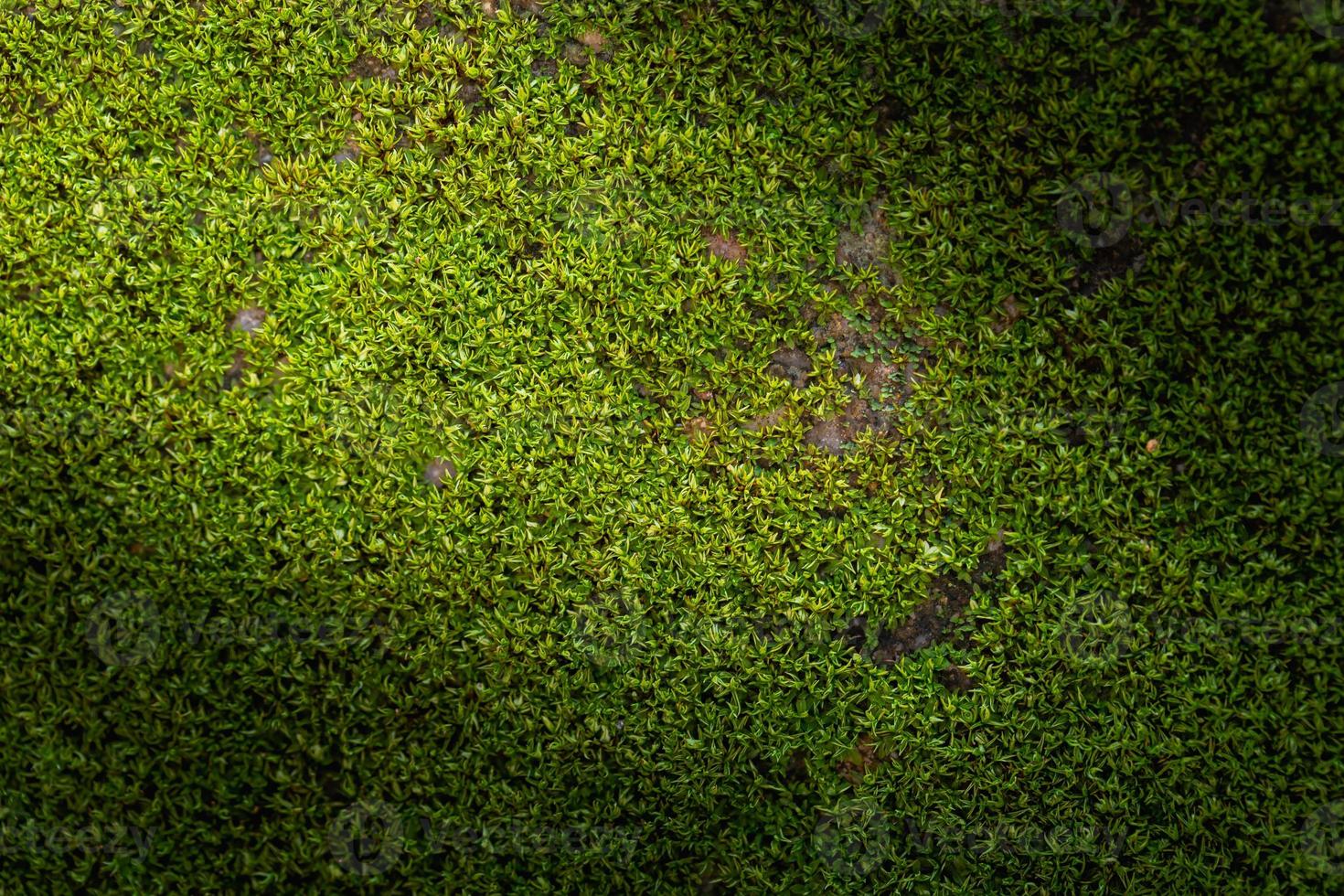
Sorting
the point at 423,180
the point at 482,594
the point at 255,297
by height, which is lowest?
the point at 482,594

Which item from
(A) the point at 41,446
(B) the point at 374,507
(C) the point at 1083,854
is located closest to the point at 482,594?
(B) the point at 374,507

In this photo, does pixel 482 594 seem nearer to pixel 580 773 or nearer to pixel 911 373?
pixel 580 773

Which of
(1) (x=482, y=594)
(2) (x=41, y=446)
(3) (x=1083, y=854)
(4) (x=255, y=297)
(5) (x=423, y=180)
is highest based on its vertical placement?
(5) (x=423, y=180)

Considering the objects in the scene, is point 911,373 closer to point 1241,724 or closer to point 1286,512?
point 1286,512

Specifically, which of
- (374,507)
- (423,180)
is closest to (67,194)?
(423,180)

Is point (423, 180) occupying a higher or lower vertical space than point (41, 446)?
higher

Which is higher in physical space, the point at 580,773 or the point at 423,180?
the point at 423,180
